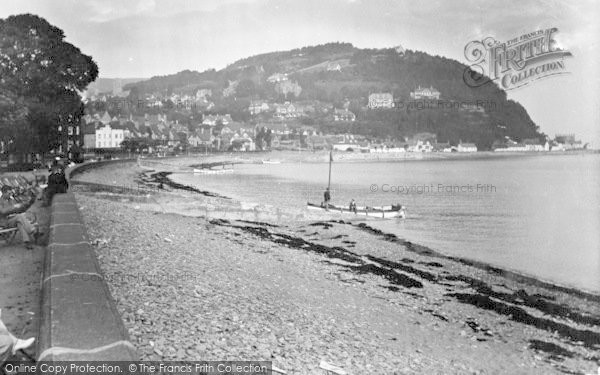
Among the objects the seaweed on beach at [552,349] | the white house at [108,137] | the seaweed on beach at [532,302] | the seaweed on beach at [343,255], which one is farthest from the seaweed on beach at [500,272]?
the white house at [108,137]

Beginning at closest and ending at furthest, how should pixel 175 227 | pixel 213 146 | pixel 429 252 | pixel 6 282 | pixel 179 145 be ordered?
pixel 6 282, pixel 175 227, pixel 429 252, pixel 179 145, pixel 213 146

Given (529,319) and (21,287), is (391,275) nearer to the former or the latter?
(529,319)

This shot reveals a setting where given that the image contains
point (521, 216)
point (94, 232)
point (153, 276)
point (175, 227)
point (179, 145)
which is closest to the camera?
point (153, 276)

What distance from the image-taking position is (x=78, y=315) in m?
5.02

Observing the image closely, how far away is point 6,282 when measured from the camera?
26.0 feet

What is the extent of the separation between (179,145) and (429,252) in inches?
5544

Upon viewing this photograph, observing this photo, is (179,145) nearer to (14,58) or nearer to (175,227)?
(14,58)

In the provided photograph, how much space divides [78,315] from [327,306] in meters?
7.12

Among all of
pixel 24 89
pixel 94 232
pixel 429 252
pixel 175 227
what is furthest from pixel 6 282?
pixel 24 89

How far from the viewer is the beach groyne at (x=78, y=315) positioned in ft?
14.1

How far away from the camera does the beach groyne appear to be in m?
4.29

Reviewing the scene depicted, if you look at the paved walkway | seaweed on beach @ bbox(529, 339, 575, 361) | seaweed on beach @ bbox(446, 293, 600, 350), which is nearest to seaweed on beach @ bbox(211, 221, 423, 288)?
seaweed on beach @ bbox(446, 293, 600, 350)

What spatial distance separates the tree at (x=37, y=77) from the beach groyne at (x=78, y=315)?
26650 mm

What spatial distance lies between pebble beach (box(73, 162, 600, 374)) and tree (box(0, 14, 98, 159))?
617 inches
